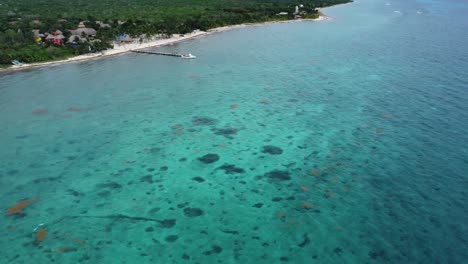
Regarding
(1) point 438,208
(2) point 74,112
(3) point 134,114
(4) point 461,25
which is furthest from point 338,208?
(4) point 461,25

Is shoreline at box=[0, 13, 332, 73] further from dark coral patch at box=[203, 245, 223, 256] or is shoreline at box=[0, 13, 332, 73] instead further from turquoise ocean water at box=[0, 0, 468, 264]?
dark coral patch at box=[203, 245, 223, 256]

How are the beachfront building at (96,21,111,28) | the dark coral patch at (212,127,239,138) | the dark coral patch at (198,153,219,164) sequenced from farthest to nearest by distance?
the beachfront building at (96,21,111,28), the dark coral patch at (212,127,239,138), the dark coral patch at (198,153,219,164)

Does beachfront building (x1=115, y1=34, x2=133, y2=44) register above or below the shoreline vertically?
above

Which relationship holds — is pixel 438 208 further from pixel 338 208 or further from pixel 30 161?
pixel 30 161

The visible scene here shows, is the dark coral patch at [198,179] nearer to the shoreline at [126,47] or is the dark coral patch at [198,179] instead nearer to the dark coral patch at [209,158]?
the dark coral patch at [209,158]

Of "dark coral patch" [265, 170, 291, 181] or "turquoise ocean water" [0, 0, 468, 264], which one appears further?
"dark coral patch" [265, 170, 291, 181]

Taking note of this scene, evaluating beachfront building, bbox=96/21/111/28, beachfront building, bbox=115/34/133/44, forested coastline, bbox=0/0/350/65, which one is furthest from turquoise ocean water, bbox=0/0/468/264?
beachfront building, bbox=96/21/111/28
